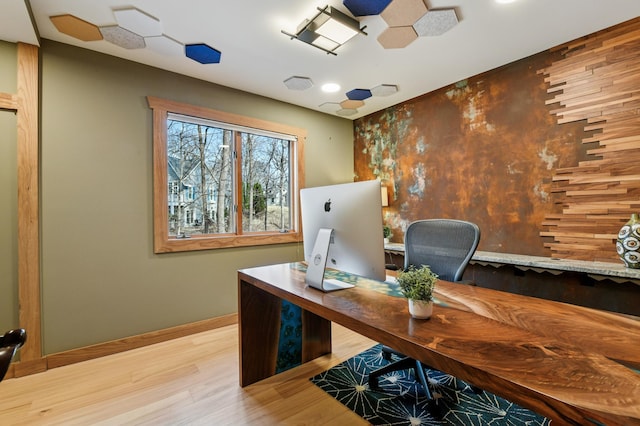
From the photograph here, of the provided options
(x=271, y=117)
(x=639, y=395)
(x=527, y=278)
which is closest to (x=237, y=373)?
(x=639, y=395)

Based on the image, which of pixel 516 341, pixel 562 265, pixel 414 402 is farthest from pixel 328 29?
pixel 414 402

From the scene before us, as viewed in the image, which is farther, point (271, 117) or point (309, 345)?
point (271, 117)

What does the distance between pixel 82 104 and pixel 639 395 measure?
10.8 ft

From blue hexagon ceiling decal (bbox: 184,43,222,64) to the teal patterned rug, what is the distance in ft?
8.42

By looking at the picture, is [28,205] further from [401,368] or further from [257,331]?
[401,368]

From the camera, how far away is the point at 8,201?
6.68 ft

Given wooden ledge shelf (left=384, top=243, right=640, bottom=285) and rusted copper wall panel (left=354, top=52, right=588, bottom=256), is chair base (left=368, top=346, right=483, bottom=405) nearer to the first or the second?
wooden ledge shelf (left=384, top=243, right=640, bottom=285)

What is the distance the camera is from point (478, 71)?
2.76m

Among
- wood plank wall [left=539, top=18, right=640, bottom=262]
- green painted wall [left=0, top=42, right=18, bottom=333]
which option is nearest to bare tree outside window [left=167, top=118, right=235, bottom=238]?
green painted wall [left=0, top=42, right=18, bottom=333]

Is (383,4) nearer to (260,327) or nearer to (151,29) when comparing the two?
(151,29)

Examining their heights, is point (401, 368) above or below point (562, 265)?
below

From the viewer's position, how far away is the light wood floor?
1.62 meters

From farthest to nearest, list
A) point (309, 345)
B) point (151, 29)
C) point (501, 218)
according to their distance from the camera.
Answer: point (501, 218)
point (309, 345)
point (151, 29)

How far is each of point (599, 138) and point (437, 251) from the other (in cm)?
149
